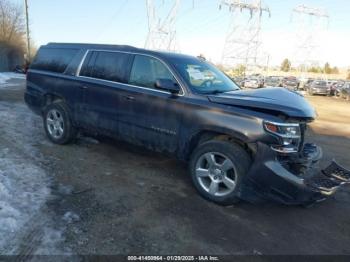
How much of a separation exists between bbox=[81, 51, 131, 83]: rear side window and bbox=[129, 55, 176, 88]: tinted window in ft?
0.64

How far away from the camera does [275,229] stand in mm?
4059

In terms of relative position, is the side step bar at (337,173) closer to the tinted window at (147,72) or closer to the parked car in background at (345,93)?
the tinted window at (147,72)

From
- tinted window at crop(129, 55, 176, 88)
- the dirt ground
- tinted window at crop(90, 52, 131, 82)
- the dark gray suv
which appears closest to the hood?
the dark gray suv

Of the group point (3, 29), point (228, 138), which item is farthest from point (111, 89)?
point (3, 29)

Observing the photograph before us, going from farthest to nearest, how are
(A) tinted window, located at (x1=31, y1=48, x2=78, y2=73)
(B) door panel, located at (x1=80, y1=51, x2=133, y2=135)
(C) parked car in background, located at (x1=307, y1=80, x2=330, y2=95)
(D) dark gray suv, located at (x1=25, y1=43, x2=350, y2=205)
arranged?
1. (C) parked car in background, located at (x1=307, y1=80, x2=330, y2=95)
2. (A) tinted window, located at (x1=31, y1=48, x2=78, y2=73)
3. (B) door panel, located at (x1=80, y1=51, x2=133, y2=135)
4. (D) dark gray suv, located at (x1=25, y1=43, x2=350, y2=205)

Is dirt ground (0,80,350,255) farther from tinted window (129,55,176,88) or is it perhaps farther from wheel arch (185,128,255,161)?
tinted window (129,55,176,88)

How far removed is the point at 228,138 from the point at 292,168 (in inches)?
34.3

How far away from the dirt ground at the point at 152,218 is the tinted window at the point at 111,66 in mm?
1424

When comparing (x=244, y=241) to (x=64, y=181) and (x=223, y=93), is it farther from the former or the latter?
(x=64, y=181)

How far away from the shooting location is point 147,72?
5.35 metres

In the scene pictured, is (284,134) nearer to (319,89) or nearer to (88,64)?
(88,64)

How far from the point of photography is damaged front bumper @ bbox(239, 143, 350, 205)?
4039 millimetres

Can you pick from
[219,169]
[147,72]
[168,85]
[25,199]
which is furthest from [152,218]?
[147,72]

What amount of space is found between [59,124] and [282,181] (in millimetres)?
4338
